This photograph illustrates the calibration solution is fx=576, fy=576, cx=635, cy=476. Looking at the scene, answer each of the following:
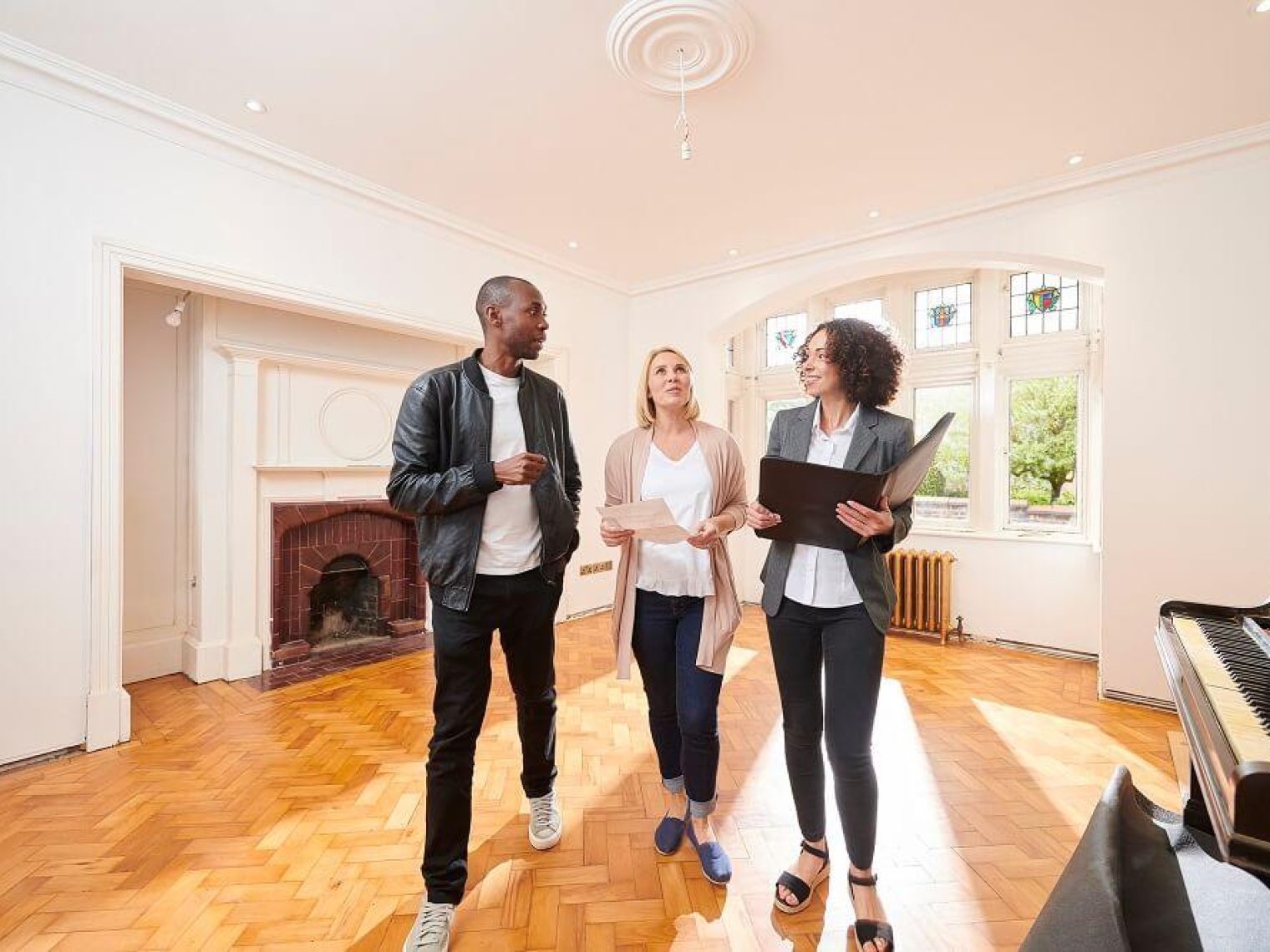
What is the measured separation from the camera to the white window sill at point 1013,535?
422 centimetres

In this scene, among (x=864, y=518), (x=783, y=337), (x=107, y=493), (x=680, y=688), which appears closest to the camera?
(x=864, y=518)

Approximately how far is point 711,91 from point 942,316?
3372 mm

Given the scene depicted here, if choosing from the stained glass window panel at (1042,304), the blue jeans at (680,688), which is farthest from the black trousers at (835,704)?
the stained glass window panel at (1042,304)

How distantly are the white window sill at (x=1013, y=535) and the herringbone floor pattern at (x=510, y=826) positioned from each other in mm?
1316

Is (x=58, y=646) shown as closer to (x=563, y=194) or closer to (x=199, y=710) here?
(x=199, y=710)

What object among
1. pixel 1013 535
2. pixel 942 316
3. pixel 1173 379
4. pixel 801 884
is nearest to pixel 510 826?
pixel 801 884

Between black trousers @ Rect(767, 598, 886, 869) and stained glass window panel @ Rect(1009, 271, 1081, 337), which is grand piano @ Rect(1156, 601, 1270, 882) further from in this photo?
stained glass window panel @ Rect(1009, 271, 1081, 337)

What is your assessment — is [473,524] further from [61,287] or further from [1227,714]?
[61,287]

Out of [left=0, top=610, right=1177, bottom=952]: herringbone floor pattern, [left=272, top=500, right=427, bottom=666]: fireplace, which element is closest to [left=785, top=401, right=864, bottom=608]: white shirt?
[left=0, top=610, right=1177, bottom=952]: herringbone floor pattern

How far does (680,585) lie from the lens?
1699mm

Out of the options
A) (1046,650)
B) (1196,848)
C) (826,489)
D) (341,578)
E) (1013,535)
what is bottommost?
(1046,650)

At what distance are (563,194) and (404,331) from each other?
1425mm

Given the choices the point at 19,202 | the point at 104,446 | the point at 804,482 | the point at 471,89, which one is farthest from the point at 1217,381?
the point at 19,202

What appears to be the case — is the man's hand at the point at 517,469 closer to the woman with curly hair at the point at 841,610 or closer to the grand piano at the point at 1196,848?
the woman with curly hair at the point at 841,610
